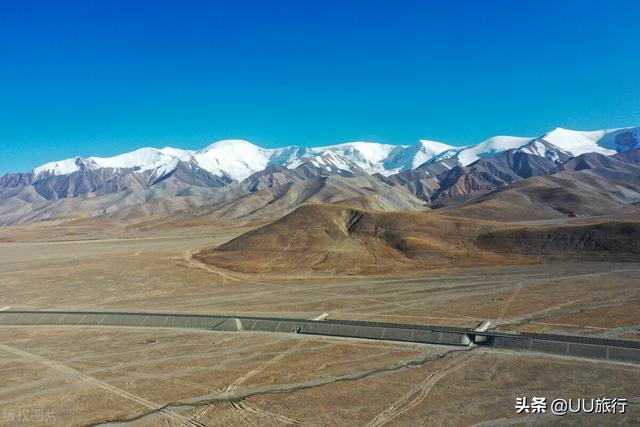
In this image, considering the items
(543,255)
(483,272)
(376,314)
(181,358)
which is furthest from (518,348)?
(543,255)

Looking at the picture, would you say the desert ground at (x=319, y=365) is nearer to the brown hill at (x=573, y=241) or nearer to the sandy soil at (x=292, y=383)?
the sandy soil at (x=292, y=383)

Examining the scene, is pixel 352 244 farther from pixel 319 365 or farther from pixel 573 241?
pixel 319 365

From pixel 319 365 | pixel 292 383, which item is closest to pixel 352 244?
pixel 319 365

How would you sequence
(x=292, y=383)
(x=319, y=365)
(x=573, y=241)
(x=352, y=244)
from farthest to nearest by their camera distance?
(x=352, y=244)
(x=573, y=241)
(x=319, y=365)
(x=292, y=383)

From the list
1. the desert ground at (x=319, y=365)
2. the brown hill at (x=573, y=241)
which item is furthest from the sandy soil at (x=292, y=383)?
the brown hill at (x=573, y=241)

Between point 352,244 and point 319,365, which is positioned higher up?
point 352,244

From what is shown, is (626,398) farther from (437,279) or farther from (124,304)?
(124,304)
